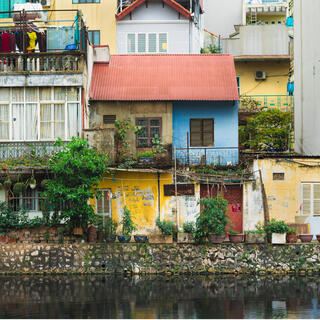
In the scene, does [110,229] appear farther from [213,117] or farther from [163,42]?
[163,42]

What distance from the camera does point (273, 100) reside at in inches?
1881

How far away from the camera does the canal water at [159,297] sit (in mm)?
24750

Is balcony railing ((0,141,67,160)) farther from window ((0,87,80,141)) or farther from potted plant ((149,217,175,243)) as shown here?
potted plant ((149,217,175,243))

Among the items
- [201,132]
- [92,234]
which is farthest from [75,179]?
[201,132]

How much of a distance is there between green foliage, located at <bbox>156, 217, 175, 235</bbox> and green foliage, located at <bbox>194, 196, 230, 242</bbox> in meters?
1.24

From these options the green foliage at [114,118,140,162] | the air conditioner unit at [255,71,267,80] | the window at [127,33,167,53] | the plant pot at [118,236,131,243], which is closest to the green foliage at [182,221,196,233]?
the plant pot at [118,236,131,243]

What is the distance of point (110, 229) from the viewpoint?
3225 centimetres

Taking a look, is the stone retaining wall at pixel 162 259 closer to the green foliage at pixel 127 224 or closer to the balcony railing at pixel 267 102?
the green foliage at pixel 127 224

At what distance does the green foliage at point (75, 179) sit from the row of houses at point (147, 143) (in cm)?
130

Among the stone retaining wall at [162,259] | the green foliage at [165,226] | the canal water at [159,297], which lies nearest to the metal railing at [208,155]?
the green foliage at [165,226]

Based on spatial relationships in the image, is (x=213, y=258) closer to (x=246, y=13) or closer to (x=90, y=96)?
(x=90, y=96)

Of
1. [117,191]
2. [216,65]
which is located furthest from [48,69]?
[216,65]

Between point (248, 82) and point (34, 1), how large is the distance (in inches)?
574

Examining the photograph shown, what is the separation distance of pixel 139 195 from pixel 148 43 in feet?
52.0
